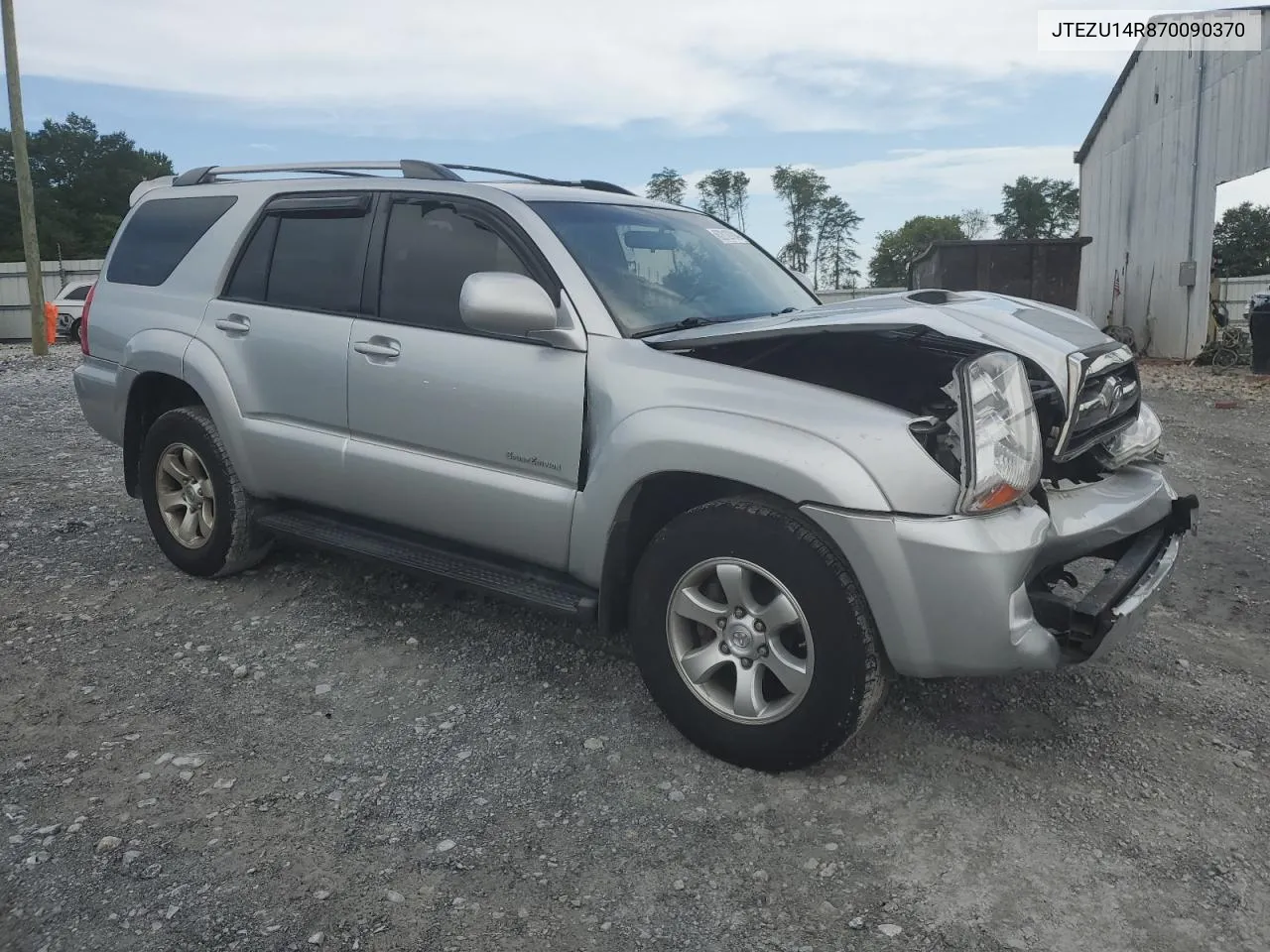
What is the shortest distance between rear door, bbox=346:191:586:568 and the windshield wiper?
0.79ft

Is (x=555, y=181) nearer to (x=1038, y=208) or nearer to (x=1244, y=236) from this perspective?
(x=1244, y=236)

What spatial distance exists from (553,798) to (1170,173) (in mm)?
18501

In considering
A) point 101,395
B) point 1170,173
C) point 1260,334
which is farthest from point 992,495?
point 1170,173

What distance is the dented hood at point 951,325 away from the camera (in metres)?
2.82

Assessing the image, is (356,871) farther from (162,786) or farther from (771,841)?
(771,841)

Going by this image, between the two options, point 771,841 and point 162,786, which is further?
point 162,786

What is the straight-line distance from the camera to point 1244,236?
5803 cm

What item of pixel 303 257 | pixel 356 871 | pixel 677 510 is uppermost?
pixel 303 257

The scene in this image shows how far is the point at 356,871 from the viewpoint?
2572mm

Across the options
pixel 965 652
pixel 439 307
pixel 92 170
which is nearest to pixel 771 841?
pixel 965 652

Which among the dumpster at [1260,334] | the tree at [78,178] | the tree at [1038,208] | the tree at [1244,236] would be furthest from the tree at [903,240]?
the dumpster at [1260,334]

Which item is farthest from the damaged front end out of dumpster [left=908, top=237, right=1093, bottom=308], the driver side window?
dumpster [left=908, top=237, right=1093, bottom=308]

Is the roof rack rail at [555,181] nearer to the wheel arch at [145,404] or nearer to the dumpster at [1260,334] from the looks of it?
the wheel arch at [145,404]

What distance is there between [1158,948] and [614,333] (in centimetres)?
223
